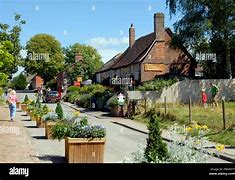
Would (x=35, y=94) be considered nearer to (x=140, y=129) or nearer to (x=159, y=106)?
(x=159, y=106)

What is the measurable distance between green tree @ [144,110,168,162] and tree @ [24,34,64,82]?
34.6 inches

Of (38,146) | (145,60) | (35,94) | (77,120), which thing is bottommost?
(38,146)

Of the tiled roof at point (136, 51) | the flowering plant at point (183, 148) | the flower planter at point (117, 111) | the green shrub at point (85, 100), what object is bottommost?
the flowering plant at point (183, 148)

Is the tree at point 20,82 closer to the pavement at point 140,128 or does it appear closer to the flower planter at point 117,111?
the pavement at point 140,128

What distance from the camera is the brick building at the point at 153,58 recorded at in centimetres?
321

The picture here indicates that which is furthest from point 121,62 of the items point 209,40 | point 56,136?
point 56,136

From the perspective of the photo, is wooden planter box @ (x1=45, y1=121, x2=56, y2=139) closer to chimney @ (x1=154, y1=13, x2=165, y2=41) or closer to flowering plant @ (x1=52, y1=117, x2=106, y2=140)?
flowering plant @ (x1=52, y1=117, x2=106, y2=140)

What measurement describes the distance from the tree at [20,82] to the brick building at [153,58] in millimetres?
571

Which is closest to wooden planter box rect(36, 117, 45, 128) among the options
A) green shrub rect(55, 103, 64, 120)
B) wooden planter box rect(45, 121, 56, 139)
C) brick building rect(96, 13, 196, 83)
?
wooden planter box rect(45, 121, 56, 139)

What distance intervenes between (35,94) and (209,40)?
5.13ft

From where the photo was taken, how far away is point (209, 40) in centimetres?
383

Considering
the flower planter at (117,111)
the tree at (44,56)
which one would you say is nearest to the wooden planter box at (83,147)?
the flower planter at (117,111)

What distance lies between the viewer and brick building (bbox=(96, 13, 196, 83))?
126 inches
